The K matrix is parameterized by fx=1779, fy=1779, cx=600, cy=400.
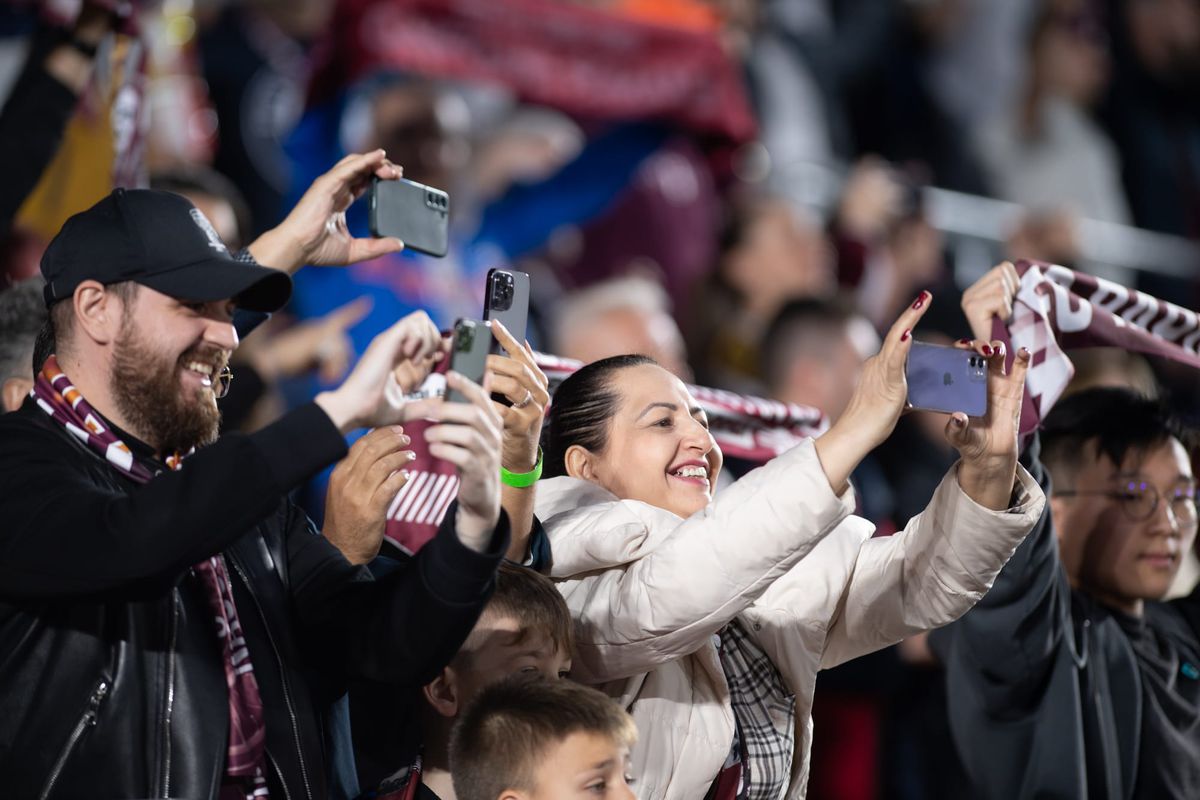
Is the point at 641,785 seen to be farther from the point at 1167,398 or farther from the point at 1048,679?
the point at 1167,398

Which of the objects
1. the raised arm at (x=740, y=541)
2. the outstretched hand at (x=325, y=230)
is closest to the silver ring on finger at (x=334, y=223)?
the outstretched hand at (x=325, y=230)

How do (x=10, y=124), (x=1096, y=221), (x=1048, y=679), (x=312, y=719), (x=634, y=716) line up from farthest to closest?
(x=1096, y=221), (x=10, y=124), (x=1048, y=679), (x=634, y=716), (x=312, y=719)

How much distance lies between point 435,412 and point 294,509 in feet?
Result: 2.08

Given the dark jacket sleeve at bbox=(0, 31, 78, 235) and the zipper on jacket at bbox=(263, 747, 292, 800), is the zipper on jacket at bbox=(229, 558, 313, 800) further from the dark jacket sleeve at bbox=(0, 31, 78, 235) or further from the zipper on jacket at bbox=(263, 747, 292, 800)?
the dark jacket sleeve at bbox=(0, 31, 78, 235)

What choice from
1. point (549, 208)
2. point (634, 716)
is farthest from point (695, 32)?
point (634, 716)

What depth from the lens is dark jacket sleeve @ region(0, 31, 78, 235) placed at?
3.92 metres

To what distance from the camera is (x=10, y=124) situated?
13.0ft

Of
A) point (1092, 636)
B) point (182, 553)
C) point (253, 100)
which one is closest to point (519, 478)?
point (182, 553)

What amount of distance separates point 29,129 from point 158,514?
1944 mm

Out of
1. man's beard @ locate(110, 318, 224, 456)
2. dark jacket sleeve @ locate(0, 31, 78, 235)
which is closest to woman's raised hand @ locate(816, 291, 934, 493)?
man's beard @ locate(110, 318, 224, 456)

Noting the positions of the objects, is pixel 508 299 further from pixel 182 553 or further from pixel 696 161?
pixel 696 161

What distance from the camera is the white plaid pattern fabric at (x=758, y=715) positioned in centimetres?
293

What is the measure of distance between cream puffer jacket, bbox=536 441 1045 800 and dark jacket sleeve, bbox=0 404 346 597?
644 millimetres

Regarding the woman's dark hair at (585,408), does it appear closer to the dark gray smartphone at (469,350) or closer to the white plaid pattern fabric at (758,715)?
the white plaid pattern fabric at (758,715)
